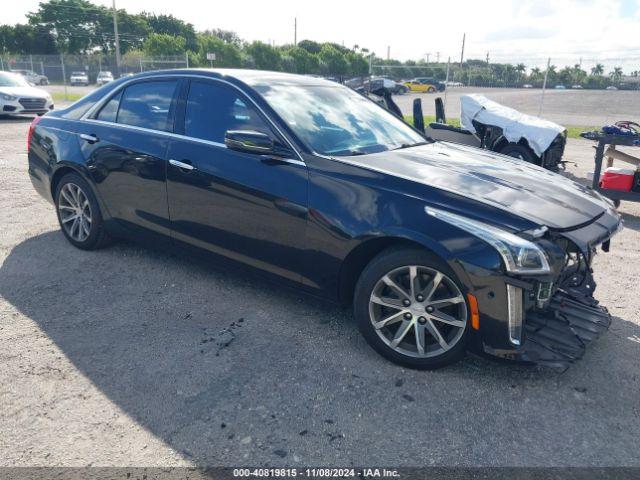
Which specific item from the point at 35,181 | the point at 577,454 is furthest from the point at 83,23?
the point at 577,454

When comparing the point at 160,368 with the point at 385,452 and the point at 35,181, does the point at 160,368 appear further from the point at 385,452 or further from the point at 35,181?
the point at 35,181

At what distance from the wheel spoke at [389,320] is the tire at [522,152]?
6.43 m

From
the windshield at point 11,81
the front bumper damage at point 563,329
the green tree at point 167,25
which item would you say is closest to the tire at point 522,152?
the front bumper damage at point 563,329

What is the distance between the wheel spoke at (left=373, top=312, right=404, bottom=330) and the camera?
3129mm

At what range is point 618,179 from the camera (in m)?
6.67

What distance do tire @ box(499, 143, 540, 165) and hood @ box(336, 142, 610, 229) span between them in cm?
501

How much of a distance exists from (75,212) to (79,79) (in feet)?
137

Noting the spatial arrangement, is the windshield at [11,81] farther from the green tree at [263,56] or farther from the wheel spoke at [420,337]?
the green tree at [263,56]

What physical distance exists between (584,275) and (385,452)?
181cm

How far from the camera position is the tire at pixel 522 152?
A: 8.62 m

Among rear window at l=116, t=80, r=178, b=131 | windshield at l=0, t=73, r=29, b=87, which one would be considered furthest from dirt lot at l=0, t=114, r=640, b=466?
windshield at l=0, t=73, r=29, b=87

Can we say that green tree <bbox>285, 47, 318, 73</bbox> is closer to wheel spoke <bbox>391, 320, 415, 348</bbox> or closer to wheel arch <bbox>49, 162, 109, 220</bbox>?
wheel arch <bbox>49, 162, 109, 220</bbox>

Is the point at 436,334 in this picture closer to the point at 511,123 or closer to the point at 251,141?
the point at 251,141

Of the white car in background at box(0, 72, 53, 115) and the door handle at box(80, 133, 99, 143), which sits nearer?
the door handle at box(80, 133, 99, 143)
